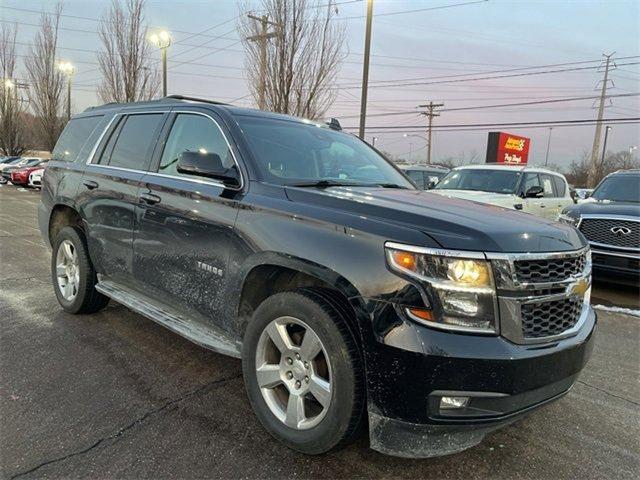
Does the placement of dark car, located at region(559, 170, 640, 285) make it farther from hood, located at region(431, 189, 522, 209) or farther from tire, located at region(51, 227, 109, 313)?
tire, located at region(51, 227, 109, 313)

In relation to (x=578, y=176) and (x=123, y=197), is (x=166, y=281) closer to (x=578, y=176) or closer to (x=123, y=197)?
(x=123, y=197)

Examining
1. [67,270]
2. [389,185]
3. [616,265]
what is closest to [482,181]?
[616,265]

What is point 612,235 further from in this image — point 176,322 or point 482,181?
point 176,322

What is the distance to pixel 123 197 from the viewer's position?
158 inches

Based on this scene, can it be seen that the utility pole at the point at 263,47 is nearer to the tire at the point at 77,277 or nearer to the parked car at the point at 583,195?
the parked car at the point at 583,195

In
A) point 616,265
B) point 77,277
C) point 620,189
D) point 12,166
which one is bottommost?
point 12,166

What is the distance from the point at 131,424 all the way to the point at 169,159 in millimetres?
1910

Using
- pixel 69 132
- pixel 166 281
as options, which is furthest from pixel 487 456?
pixel 69 132

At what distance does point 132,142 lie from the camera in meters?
4.26

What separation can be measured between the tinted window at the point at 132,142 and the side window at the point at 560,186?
9479 mm

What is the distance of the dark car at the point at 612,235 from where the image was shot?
6961 mm

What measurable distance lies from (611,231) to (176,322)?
21.2 feet

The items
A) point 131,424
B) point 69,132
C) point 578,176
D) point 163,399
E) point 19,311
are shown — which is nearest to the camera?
point 131,424

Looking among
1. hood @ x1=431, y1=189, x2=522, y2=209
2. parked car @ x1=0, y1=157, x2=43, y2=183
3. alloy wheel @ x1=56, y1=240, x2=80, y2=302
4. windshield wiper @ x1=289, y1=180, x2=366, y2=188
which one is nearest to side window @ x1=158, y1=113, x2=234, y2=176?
windshield wiper @ x1=289, y1=180, x2=366, y2=188
